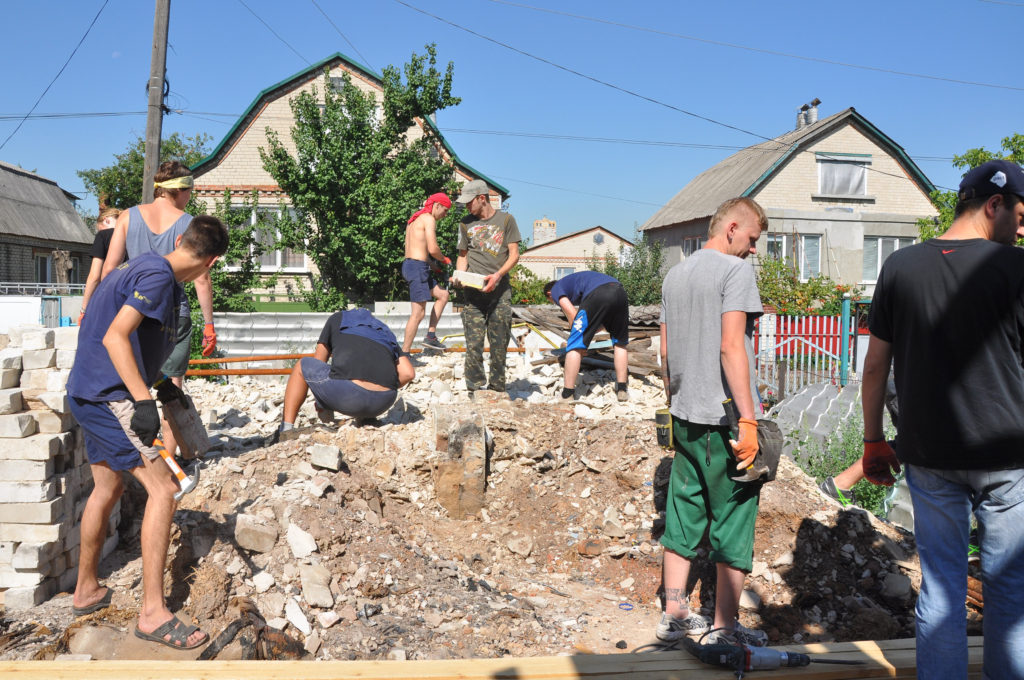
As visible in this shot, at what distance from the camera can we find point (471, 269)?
Result: 6625 mm

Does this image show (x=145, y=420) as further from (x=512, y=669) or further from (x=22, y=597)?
(x=512, y=669)

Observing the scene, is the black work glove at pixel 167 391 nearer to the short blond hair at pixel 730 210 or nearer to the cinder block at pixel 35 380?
the cinder block at pixel 35 380

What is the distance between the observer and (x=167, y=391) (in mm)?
4465

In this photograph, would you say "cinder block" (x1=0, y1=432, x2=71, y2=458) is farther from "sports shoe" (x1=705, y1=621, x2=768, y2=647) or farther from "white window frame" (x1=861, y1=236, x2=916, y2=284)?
"white window frame" (x1=861, y1=236, x2=916, y2=284)

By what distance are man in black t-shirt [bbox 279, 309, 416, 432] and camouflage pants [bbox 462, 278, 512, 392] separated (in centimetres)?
113

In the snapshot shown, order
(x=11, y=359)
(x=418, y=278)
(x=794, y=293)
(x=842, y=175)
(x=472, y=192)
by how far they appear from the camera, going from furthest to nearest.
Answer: (x=842, y=175) → (x=794, y=293) → (x=418, y=278) → (x=472, y=192) → (x=11, y=359)

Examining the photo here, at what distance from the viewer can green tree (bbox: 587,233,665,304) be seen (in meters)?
22.8

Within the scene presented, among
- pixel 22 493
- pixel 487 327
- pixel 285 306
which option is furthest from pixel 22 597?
pixel 285 306

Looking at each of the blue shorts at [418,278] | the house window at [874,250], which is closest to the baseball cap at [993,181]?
the blue shorts at [418,278]

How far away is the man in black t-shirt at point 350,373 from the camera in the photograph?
5.37 metres

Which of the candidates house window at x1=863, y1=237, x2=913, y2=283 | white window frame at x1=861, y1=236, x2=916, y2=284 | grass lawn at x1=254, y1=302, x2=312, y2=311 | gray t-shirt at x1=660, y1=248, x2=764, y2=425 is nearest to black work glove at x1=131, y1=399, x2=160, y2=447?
gray t-shirt at x1=660, y1=248, x2=764, y2=425

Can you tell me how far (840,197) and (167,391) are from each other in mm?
22016

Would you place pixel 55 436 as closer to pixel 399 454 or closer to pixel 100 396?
pixel 100 396

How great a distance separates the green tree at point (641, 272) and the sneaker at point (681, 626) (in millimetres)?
19086
